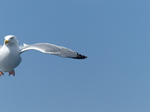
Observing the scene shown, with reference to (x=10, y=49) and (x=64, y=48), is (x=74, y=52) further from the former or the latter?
(x=10, y=49)

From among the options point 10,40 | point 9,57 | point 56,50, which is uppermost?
point 10,40

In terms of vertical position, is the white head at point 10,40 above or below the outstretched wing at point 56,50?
above

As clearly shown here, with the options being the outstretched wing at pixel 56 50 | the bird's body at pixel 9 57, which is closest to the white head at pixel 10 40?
the bird's body at pixel 9 57

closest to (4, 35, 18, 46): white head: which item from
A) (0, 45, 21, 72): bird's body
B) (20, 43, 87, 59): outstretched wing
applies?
(0, 45, 21, 72): bird's body

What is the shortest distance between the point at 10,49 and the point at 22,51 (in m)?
0.45

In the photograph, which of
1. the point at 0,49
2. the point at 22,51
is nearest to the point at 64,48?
the point at 22,51

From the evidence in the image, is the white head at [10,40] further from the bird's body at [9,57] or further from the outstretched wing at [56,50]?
the outstretched wing at [56,50]

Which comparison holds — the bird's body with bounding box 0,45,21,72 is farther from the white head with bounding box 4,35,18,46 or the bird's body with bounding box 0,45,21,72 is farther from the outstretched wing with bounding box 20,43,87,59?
the outstretched wing with bounding box 20,43,87,59

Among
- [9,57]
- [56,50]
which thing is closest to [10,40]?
[9,57]

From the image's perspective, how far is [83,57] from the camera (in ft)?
34.6

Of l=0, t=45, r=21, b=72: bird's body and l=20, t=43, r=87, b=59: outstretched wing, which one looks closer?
l=20, t=43, r=87, b=59: outstretched wing

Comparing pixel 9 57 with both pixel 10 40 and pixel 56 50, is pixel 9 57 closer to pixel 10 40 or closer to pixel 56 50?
pixel 10 40

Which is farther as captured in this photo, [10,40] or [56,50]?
[10,40]

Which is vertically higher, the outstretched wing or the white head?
the white head
